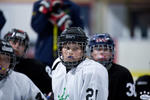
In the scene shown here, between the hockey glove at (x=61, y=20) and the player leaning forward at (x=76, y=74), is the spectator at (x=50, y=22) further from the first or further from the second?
the player leaning forward at (x=76, y=74)

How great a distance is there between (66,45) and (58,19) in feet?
4.74

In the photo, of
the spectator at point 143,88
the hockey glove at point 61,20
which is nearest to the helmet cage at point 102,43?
the spectator at point 143,88

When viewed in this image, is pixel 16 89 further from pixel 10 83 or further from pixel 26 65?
pixel 26 65

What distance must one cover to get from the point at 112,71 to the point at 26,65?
2.66ft

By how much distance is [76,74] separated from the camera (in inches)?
115

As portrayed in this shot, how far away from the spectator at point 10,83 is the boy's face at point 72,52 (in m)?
0.33

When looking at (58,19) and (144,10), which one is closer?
(58,19)

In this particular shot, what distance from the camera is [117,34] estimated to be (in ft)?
35.1

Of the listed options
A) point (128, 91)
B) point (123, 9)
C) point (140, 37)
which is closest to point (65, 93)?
point (128, 91)

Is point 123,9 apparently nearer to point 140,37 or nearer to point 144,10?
point 144,10

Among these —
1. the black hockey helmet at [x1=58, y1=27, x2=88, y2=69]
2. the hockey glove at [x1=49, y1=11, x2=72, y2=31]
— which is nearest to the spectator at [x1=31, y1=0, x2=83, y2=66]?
the hockey glove at [x1=49, y1=11, x2=72, y2=31]

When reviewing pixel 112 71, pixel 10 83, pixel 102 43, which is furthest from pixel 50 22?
pixel 10 83

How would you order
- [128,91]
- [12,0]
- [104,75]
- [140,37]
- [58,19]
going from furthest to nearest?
Result: [12,0]
[140,37]
[58,19]
[128,91]
[104,75]

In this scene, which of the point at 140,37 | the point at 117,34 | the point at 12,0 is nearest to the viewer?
the point at 140,37
